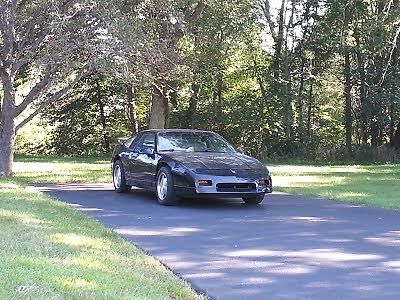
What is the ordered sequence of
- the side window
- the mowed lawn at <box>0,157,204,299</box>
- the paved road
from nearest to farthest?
the mowed lawn at <box>0,157,204,299</box> < the paved road < the side window

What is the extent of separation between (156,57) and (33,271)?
1211cm

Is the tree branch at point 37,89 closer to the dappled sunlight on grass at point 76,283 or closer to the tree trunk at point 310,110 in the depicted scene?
the dappled sunlight on grass at point 76,283

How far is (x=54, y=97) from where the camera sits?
1627 centimetres

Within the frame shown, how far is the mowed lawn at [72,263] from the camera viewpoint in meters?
4.42

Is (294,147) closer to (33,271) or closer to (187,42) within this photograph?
(187,42)

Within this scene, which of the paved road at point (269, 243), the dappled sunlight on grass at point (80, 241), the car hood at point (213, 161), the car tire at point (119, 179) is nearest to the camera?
the paved road at point (269, 243)

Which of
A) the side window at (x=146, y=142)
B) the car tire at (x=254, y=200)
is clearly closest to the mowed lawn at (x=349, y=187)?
the car tire at (x=254, y=200)

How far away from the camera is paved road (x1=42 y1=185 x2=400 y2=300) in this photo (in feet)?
17.6

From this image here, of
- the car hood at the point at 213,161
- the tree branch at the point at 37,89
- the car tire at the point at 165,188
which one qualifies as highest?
the tree branch at the point at 37,89

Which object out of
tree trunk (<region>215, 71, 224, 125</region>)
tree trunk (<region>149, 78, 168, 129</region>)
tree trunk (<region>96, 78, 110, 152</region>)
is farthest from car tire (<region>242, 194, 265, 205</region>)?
tree trunk (<region>96, 78, 110, 152</region>)

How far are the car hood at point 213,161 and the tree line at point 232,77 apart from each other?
460 centimetres

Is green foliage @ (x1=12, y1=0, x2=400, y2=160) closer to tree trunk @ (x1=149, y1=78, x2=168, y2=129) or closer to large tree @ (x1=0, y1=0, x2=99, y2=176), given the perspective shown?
tree trunk @ (x1=149, y1=78, x2=168, y2=129)

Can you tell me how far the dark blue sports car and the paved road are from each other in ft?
1.06

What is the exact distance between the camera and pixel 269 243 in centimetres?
723
